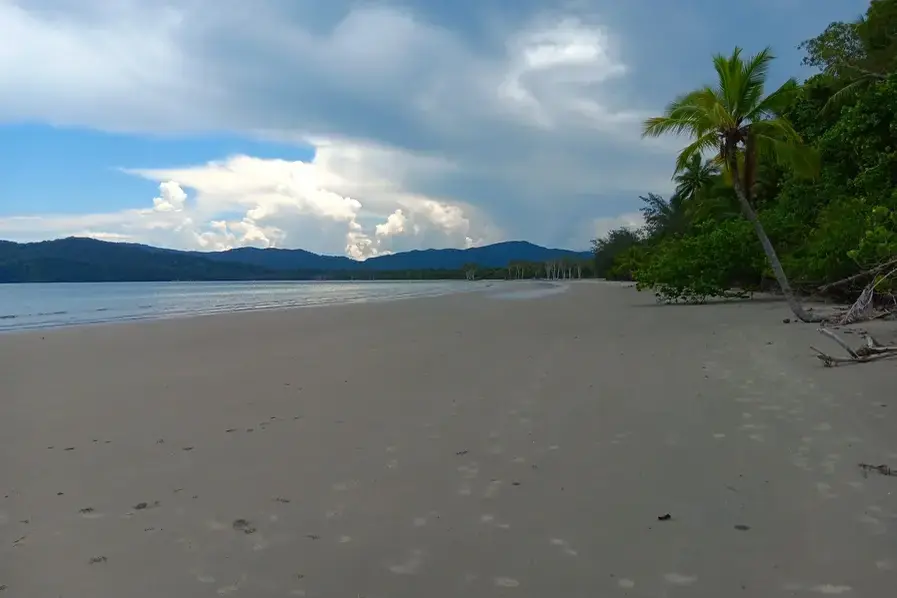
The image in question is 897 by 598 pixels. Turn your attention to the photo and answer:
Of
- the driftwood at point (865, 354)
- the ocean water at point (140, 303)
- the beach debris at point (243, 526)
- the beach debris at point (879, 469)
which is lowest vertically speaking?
the ocean water at point (140, 303)

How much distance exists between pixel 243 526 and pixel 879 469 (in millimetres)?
3750

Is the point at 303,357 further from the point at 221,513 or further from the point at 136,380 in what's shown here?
the point at 221,513

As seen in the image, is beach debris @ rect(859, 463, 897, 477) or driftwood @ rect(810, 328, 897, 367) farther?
driftwood @ rect(810, 328, 897, 367)

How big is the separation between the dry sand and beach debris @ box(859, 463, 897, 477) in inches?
3.9

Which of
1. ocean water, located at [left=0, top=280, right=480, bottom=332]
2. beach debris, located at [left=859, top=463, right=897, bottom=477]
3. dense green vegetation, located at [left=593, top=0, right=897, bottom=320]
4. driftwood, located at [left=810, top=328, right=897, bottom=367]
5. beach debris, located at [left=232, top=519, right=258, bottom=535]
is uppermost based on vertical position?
dense green vegetation, located at [left=593, top=0, right=897, bottom=320]

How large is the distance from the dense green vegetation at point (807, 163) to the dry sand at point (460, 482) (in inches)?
204

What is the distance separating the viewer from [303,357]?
10883 mm

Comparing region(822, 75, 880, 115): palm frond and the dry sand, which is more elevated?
region(822, 75, 880, 115): palm frond

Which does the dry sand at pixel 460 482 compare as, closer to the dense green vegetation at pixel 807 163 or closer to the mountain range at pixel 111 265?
the dense green vegetation at pixel 807 163

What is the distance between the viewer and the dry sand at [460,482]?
9.59ft

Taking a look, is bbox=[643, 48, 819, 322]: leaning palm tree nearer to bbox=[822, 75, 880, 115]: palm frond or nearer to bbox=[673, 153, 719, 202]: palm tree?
bbox=[822, 75, 880, 115]: palm frond

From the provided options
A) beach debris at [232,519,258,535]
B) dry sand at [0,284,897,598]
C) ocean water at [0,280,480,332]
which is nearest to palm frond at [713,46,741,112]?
dry sand at [0,284,897,598]

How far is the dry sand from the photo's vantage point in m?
2.92

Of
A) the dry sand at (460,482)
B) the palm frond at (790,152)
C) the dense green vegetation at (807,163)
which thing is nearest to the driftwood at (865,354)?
the dry sand at (460,482)
